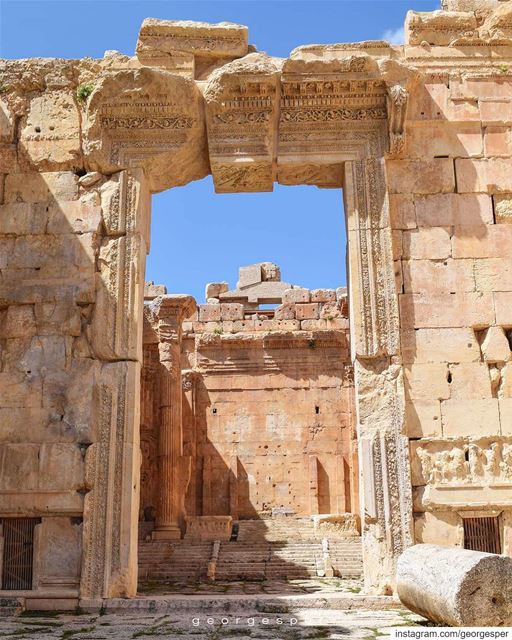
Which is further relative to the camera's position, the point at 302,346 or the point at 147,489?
the point at 302,346

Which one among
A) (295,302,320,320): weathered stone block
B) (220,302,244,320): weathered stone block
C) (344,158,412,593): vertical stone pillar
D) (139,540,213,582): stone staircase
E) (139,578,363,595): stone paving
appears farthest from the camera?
(220,302,244,320): weathered stone block

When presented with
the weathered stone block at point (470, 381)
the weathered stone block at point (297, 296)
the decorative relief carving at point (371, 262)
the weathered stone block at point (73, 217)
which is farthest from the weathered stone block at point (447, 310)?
the weathered stone block at point (297, 296)

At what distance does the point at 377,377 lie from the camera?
840 cm

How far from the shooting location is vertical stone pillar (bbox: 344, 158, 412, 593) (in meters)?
7.89

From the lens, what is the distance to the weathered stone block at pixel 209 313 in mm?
21469

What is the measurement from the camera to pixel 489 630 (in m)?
4.75

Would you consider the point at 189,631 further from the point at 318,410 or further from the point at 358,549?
the point at 318,410

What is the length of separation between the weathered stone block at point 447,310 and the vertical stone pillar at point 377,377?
8.7 inches

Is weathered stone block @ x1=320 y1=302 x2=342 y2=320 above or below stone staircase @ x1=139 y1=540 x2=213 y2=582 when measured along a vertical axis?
above

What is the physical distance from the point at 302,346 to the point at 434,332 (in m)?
11.9

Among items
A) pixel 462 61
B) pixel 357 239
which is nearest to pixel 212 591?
pixel 357 239

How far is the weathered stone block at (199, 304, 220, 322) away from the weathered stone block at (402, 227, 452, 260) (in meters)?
12.8

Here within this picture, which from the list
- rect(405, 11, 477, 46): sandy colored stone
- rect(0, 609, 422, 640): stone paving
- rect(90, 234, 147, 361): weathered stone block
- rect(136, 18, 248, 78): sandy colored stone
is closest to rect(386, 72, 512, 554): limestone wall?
rect(405, 11, 477, 46): sandy colored stone

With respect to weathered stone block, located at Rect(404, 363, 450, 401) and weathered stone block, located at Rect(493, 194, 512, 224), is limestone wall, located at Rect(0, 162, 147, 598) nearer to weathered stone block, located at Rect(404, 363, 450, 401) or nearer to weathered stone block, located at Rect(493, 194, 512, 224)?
weathered stone block, located at Rect(404, 363, 450, 401)
